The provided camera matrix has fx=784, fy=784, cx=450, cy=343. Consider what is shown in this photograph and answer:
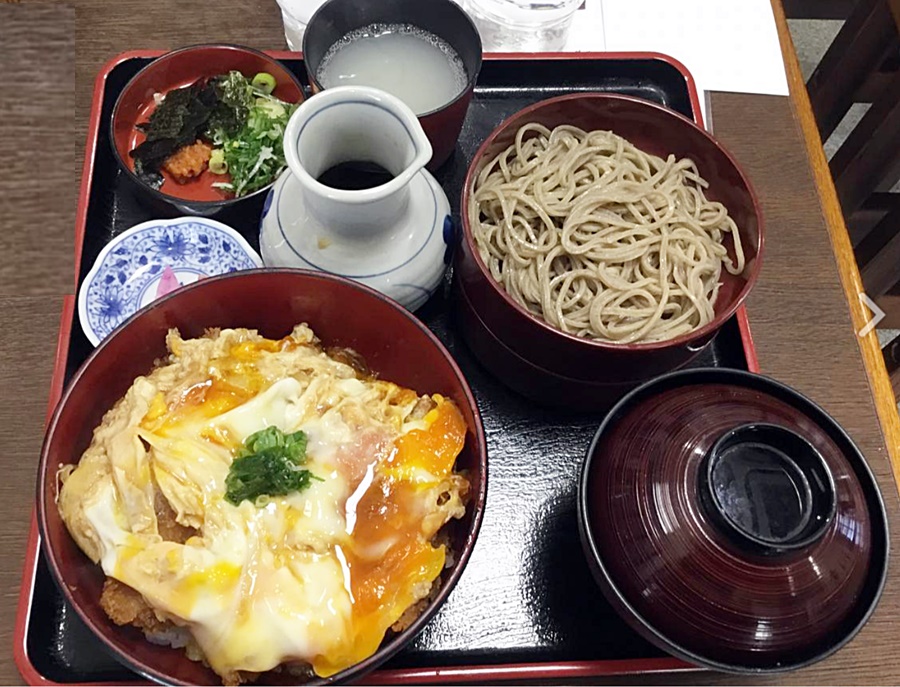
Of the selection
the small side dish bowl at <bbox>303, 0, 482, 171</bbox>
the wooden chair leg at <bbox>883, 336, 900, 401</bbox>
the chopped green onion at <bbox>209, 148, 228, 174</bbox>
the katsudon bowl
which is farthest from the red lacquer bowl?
the wooden chair leg at <bbox>883, 336, 900, 401</bbox>

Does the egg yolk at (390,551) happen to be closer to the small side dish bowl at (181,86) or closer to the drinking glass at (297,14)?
the small side dish bowl at (181,86)

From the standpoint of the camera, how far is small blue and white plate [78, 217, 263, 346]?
1527mm

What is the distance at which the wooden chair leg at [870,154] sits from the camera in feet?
7.43

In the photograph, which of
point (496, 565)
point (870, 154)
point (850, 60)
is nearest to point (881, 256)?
point (870, 154)

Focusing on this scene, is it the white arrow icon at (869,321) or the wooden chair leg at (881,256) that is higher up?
the white arrow icon at (869,321)

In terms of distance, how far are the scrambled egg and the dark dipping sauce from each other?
13.5 inches

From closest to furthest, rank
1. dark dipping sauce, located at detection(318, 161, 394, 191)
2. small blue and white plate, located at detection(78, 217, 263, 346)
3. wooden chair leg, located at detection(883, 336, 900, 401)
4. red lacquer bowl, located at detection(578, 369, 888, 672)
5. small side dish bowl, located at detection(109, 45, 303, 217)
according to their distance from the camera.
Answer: red lacquer bowl, located at detection(578, 369, 888, 672) → dark dipping sauce, located at detection(318, 161, 394, 191) → small blue and white plate, located at detection(78, 217, 263, 346) → small side dish bowl, located at detection(109, 45, 303, 217) → wooden chair leg, located at detection(883, 336, 900, 401)

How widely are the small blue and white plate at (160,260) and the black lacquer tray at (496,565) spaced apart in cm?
6

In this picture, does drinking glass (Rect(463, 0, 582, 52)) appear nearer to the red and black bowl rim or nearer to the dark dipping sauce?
the red and black bowl rim

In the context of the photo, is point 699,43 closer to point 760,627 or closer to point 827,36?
point 827,36

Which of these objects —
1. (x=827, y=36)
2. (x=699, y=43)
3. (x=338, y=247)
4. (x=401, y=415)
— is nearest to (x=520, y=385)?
(x=401, y=415)

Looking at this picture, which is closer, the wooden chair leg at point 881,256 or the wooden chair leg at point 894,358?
the wooden chair leg at point 881,256

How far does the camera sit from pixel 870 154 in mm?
2301

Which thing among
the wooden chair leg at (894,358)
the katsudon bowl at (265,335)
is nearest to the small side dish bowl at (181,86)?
the katsudon bowl at (265,335)
